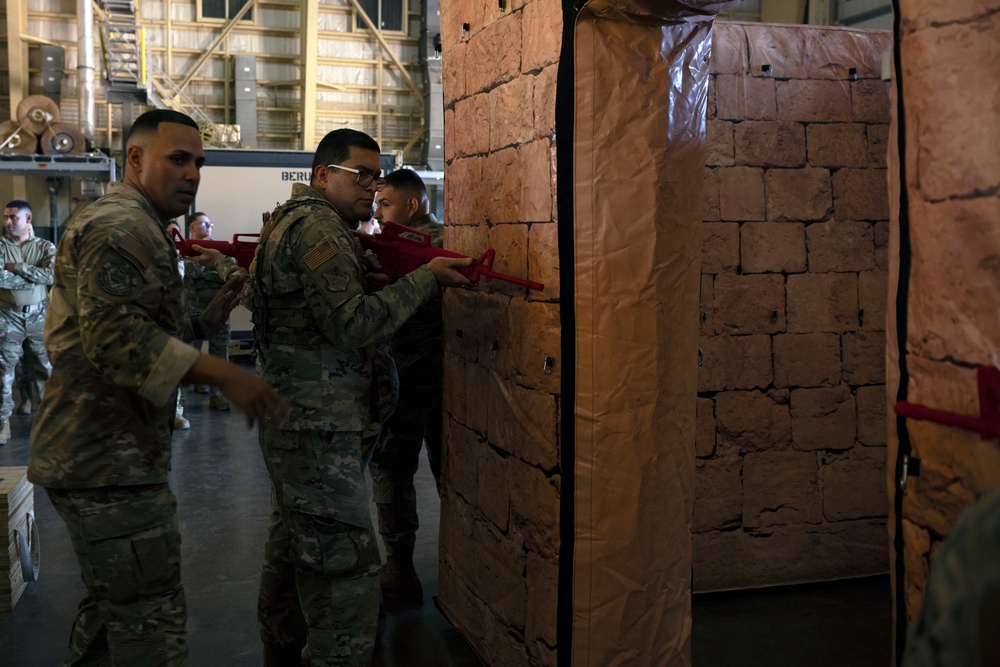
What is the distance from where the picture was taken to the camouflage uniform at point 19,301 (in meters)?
7.18

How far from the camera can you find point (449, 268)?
2893 millimetres

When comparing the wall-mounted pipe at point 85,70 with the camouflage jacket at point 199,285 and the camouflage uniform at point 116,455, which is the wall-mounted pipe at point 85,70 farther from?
the camouflage uniform at point 116,455

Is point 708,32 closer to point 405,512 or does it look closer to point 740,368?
point 740,368

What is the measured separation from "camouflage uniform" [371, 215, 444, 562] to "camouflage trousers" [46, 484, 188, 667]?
1703 mm

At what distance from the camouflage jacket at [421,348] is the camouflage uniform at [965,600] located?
3201 millimetres

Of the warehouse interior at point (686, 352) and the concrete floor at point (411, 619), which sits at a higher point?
the warehouse interior at point (686, 352)

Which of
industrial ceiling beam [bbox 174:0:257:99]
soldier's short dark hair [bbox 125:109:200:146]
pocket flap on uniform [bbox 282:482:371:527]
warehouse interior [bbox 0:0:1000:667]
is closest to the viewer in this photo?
warehouse interior [bbox 0:0:1000:667]

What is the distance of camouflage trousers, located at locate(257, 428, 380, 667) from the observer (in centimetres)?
285

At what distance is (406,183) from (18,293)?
4627mm

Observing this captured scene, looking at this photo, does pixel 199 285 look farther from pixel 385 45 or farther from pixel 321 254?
pixel 385 45

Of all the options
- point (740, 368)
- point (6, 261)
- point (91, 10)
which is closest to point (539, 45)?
point (740, 368)

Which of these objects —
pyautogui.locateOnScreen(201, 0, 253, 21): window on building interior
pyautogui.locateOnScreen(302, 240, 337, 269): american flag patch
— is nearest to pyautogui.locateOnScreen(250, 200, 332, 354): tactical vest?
pyautogui.locateOnScreen(302, 240, 337, 269): american flag patch

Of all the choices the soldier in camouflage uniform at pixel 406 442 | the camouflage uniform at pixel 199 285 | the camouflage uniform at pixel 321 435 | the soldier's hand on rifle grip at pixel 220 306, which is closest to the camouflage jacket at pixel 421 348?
the soldier in camouflage uniform at pixel 406 442

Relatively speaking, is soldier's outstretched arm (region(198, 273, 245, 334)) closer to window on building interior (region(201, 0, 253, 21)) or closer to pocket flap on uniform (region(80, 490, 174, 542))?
pocket flap on uniform (region(80, 490, 174, 542))
